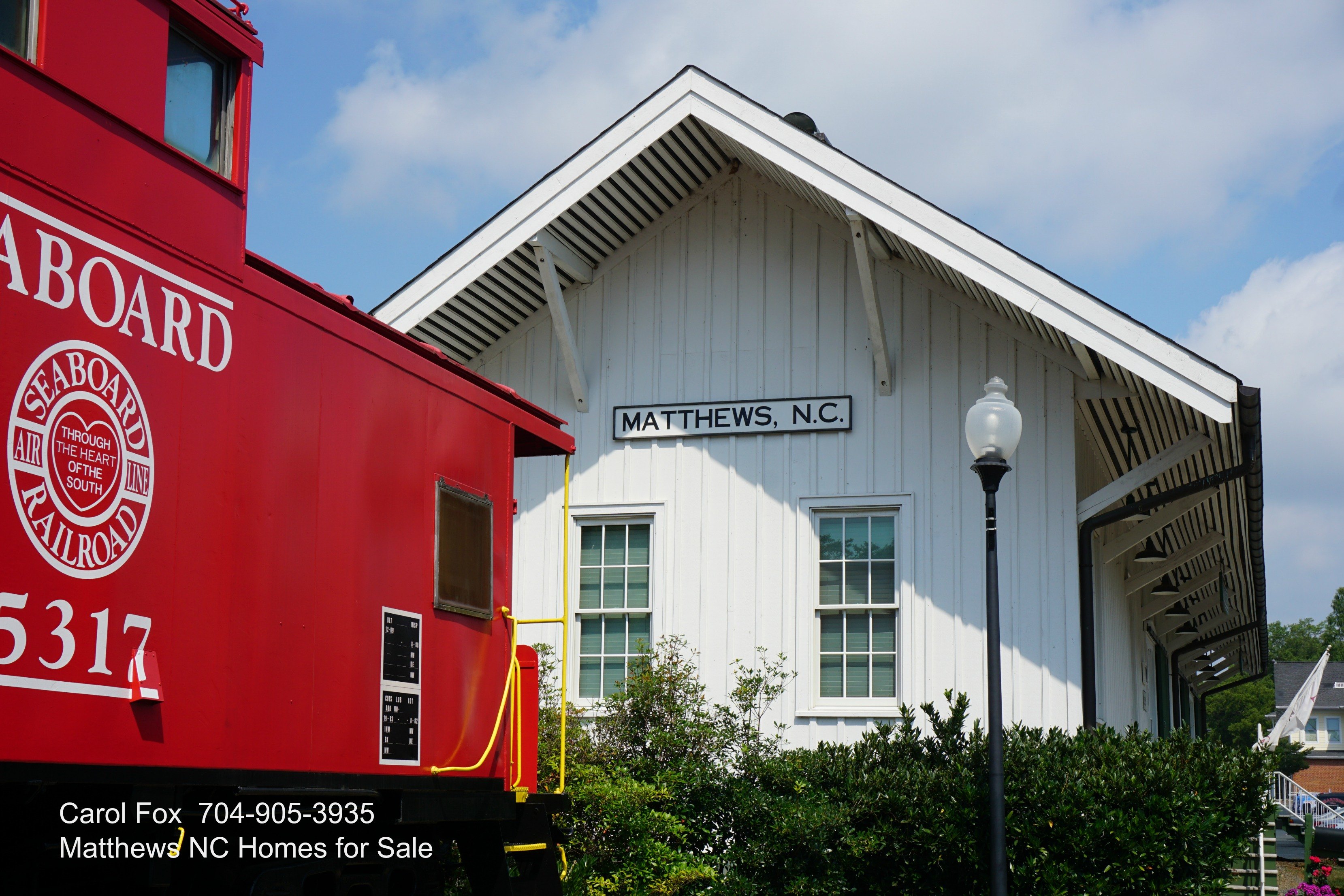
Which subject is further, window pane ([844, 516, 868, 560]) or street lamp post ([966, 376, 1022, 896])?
window pane ([844, 516, 868, 560])

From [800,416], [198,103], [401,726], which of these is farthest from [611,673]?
[198,103]

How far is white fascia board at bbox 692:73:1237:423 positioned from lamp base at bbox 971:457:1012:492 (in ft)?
7.30

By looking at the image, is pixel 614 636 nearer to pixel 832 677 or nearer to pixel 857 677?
pixel 832 677

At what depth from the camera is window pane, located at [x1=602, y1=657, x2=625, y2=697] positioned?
11.9m

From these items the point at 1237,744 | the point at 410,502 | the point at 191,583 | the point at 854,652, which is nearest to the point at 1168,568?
the point at 1237,744

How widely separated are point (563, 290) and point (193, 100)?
24.6ft

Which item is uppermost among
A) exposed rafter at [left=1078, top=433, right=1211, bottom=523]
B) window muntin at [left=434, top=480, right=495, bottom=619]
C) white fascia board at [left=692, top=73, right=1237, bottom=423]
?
white fascia board at [left=692, top=73, right=1237, bottom=423]

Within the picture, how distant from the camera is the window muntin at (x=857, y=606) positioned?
11.4 m

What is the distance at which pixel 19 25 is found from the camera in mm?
4516

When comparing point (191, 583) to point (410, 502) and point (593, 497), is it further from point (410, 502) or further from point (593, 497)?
point (593, 497)

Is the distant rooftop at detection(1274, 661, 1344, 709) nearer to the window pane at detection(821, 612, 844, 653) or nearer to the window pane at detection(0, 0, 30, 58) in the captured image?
the window pane at detection(821, 612, 844, 653)

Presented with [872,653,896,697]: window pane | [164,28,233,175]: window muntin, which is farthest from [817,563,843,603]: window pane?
[164,28,233,175]: window muntin

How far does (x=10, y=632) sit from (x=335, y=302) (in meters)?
2.52

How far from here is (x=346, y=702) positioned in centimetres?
598
